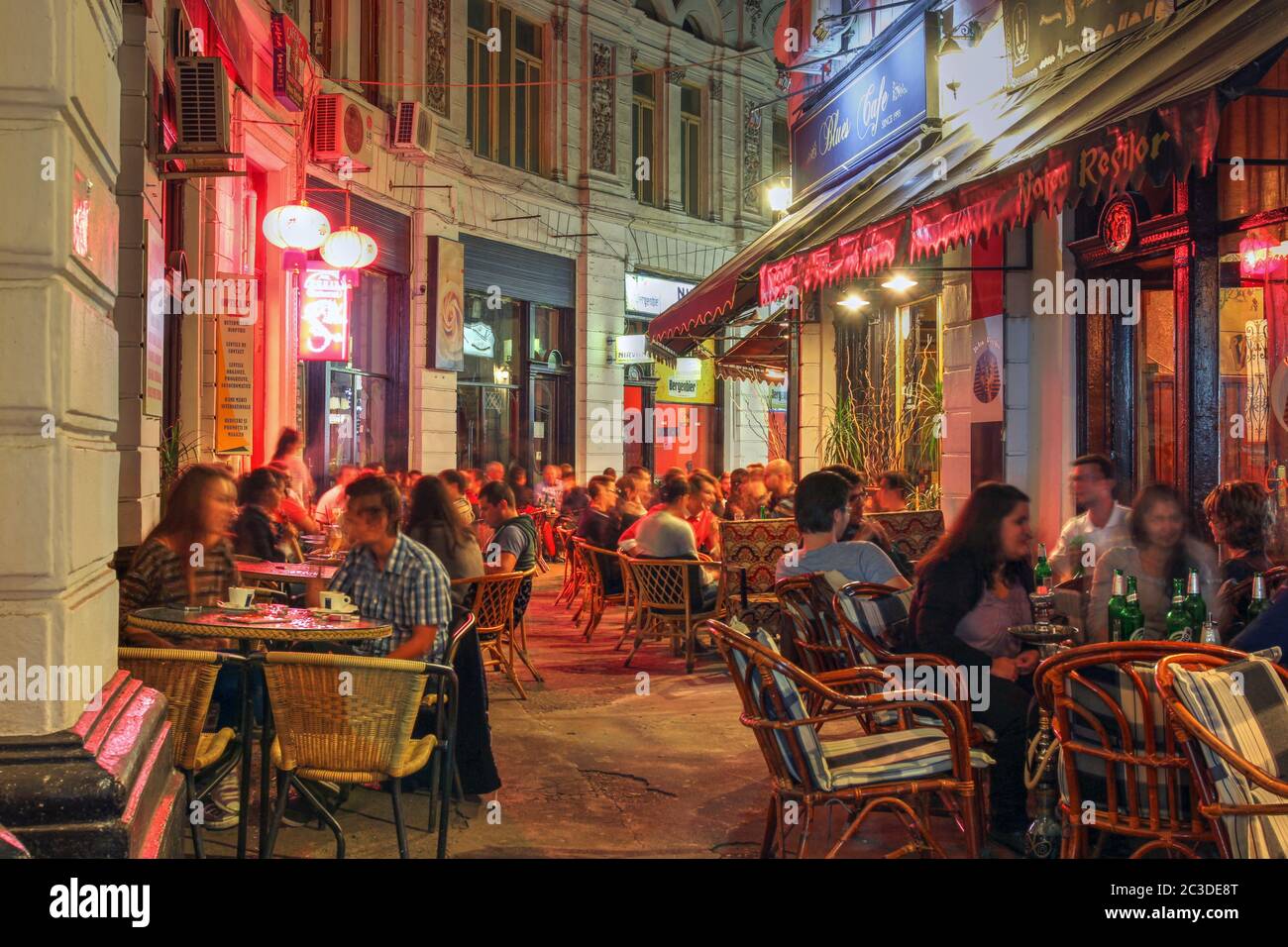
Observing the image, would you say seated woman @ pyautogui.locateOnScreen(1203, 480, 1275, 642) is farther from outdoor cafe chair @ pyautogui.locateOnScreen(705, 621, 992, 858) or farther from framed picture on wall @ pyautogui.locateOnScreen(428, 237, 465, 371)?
framed picture on wall @ pyautogui.locateOnScreen(428, 237, 465, 371)

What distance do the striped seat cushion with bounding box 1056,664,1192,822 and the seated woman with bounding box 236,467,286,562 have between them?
5.64 metres

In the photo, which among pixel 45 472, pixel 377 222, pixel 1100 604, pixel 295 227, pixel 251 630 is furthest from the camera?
pixel 377 222

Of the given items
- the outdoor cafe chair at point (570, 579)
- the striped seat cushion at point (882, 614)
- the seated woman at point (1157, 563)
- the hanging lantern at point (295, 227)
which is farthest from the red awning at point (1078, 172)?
the hanging lantern at point (295, 227)

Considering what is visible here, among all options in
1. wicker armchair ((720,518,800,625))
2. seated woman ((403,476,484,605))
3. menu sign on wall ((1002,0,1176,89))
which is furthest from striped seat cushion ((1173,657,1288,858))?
wicker armchair ((720,518,800,625))

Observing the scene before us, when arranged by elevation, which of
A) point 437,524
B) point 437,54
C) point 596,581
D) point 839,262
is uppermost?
point 437,54

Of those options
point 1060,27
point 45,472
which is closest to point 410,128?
point 1060,27

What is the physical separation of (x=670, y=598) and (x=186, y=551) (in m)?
4.53

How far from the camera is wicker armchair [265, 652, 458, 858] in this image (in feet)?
15.0

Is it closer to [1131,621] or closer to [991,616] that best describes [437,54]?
[991,616]

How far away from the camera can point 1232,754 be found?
339 cm

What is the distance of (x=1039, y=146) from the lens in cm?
721

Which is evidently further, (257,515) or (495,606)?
(257,515)

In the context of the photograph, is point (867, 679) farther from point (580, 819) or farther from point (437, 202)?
point (437, 202)
